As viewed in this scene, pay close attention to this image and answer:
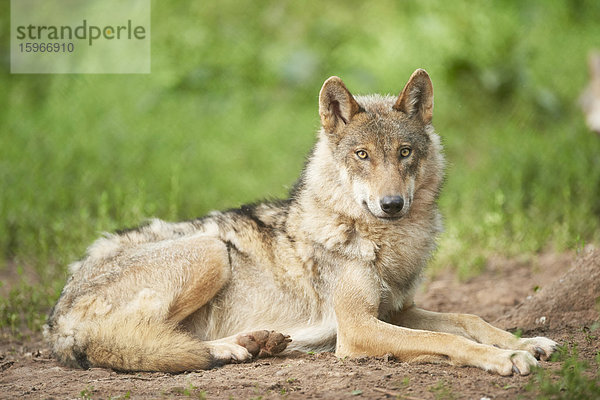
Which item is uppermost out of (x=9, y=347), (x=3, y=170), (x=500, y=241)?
(x=3, y=170)

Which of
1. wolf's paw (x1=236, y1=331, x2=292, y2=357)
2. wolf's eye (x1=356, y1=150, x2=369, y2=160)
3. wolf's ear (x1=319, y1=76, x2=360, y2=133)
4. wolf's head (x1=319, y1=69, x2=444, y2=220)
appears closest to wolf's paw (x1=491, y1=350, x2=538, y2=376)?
wolf's head (x1=319, y1=69, x2=444, y2=220)

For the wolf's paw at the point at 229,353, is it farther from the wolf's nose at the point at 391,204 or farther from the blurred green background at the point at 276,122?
the blurred green background at the point at 276,122

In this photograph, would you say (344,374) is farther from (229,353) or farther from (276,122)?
(276,122)

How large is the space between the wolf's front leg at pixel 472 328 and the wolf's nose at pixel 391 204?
122 centimetres

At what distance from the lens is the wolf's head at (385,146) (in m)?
5.13

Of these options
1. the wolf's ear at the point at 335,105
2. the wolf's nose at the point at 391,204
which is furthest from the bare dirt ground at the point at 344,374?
the wolf's ear at the point at 335,105

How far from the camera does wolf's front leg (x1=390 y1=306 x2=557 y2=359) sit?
4941 mm

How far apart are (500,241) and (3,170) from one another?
7.24 metres

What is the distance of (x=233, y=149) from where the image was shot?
11633mm

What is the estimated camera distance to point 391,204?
500cm

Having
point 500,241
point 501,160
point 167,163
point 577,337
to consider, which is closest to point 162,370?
point 577,337

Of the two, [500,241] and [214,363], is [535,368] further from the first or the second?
[500,241]

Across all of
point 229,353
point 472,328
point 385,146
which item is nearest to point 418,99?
point 385,146

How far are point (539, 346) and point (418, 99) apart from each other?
220 centimetres
